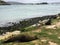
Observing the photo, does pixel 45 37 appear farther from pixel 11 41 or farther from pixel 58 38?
pixel 11 41

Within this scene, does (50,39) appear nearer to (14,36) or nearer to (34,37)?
(34,37)

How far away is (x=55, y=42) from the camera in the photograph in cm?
2170

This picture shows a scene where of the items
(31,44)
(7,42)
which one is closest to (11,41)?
(7,42)

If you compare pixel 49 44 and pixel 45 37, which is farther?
pixel 45 37

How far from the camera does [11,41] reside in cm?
2170

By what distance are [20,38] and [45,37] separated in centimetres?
235

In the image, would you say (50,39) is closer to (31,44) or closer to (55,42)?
(55,42)

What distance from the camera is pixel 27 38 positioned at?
21.7 m

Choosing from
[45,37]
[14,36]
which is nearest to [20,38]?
[14,36]

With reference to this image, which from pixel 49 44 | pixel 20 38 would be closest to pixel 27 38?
pixel 20 38

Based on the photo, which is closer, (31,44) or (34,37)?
(31,44)

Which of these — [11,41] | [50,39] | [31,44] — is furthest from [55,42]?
[11,41]

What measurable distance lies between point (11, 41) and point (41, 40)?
96.3 inches

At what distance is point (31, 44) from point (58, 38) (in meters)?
3.10
